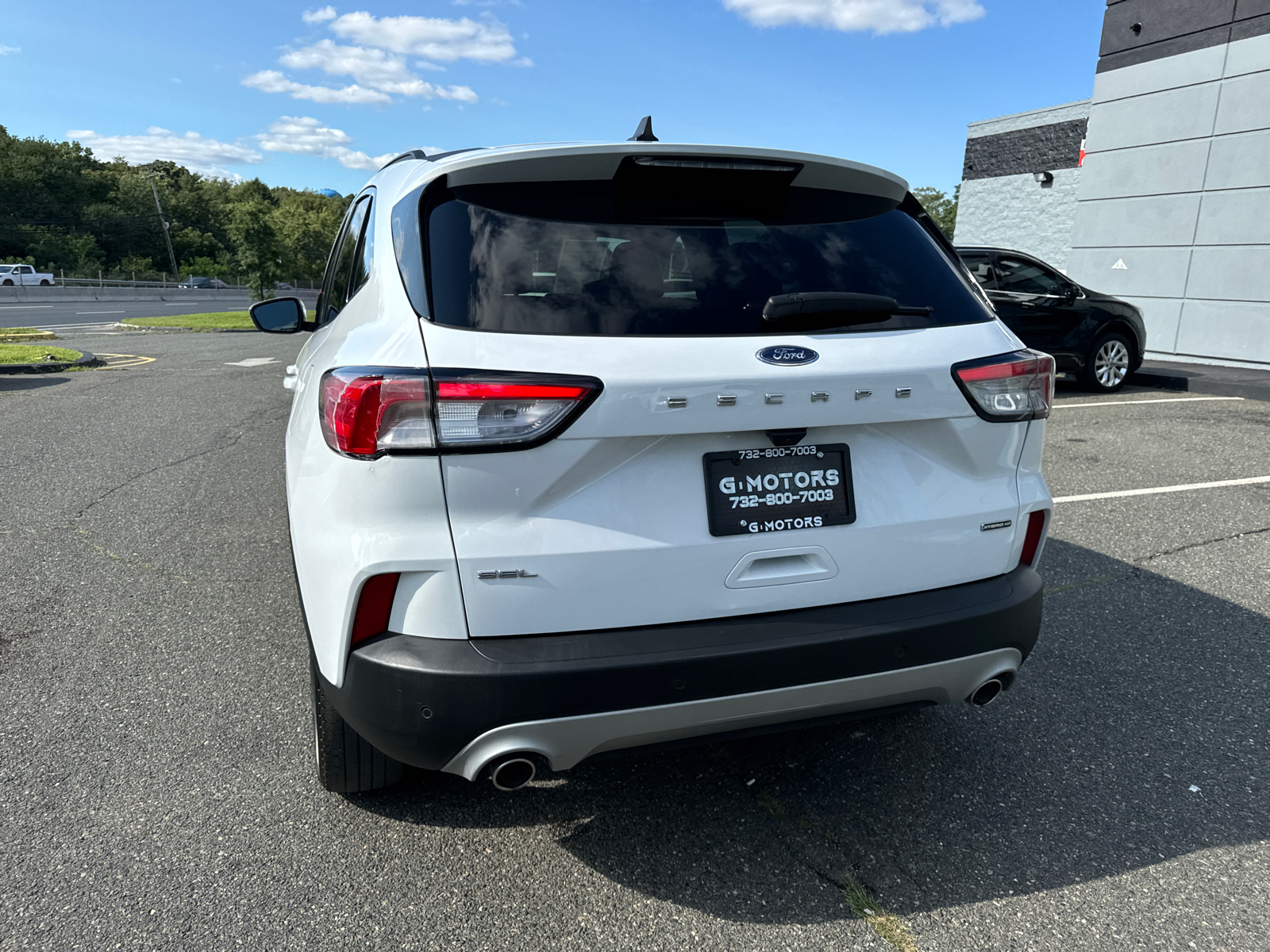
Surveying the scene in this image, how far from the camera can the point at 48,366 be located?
13297 mm

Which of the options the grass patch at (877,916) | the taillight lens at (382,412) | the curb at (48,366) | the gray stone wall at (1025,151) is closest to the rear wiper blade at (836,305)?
the taillight lens at (382,412)

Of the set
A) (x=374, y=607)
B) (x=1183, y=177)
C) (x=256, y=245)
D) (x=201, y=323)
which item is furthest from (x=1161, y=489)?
(x=256, y=245)

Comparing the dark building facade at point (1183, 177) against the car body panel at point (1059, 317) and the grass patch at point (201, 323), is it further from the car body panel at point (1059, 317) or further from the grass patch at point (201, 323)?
the grass patch at point (201, 323)

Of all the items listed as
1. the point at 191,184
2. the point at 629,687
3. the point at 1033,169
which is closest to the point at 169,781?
the point at 629,687

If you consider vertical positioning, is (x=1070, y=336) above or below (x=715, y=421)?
below

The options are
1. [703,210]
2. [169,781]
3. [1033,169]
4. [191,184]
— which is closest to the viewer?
[703,210]

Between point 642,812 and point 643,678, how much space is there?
2.66 feet

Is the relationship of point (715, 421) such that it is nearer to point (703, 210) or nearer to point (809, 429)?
point (809, 429)

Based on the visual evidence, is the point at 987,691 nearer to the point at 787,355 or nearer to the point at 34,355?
the point at 787,355

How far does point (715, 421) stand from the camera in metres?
2.02

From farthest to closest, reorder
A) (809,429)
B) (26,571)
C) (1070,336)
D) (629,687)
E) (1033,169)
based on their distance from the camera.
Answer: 1. (1033,169)
2. (1070,336)
3. (26,571)
4. (809,429)
5. (629,687)

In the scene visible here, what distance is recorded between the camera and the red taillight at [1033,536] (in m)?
2.48

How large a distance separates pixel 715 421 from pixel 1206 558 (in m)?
4.17

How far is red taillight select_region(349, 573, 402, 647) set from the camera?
1982 mm
